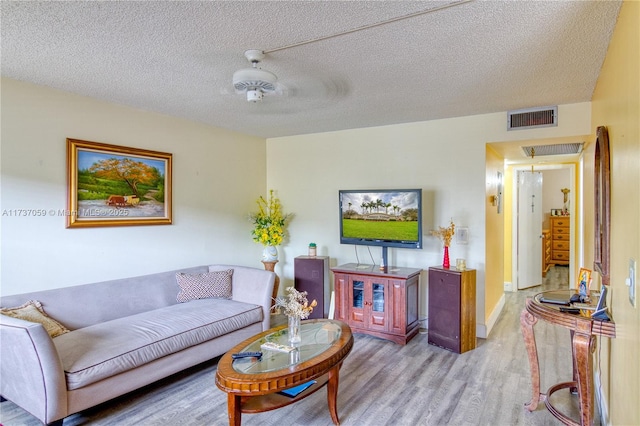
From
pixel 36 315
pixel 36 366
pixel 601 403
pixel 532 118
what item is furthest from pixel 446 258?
pixel 36 315

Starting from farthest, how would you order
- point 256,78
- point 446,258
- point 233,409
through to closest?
point 446,258 → point 256,78 → point 233,409

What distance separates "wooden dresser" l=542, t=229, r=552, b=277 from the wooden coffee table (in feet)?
21.2

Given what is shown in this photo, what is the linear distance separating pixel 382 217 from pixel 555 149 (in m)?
2.27

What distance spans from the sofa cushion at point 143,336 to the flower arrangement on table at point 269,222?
1259mm

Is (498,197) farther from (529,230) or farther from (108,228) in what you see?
(108,228)

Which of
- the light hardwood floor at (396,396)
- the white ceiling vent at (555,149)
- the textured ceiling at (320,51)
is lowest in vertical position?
the light hardwood floor at (396,396)

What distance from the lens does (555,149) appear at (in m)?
4.43

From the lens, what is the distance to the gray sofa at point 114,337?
2.21 m

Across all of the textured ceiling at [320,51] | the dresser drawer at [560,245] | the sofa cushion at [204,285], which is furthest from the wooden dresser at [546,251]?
the sofa cushion at [204,285]

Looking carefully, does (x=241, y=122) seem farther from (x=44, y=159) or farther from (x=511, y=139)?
(x=511, y=139)

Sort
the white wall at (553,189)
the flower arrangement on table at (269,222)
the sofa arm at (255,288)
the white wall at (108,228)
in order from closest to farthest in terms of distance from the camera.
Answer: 1. the white wall at (108,228)
2. the sofa arm at (255,288)
3. the flower arrangement on table at (269,222)
4. the white wall at (553,189)

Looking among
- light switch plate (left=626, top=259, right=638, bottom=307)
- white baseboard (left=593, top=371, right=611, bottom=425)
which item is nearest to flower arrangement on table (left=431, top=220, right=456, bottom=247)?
white baseboard (left=593, top=371, right=611, bottom=425)

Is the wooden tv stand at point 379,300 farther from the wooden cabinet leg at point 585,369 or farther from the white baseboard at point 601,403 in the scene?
the wooden cabinet leg at point 585,369

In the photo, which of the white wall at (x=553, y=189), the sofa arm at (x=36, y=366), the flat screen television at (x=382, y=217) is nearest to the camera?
the sofa arm at (x=36, y=366)
